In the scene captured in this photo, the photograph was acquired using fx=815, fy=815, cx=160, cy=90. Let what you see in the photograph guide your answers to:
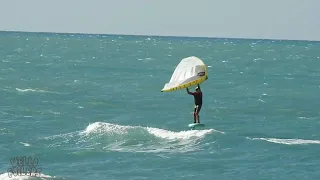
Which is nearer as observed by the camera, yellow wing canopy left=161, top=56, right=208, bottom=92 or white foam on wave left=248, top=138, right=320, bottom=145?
yellow wing canopy left=161, top=56, right=208, bottom=92

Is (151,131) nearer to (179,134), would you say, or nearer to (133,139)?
(179,134)

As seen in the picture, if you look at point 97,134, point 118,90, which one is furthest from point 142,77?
point 97,134

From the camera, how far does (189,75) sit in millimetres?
35812

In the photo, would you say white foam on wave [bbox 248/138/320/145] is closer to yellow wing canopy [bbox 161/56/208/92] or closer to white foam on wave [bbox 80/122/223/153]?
white foam on wave [bbox 80/122/223/153]

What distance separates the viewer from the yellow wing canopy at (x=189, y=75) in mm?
35531

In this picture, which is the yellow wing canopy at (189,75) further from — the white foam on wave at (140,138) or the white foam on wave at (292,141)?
the white foam on wave at (292,141)

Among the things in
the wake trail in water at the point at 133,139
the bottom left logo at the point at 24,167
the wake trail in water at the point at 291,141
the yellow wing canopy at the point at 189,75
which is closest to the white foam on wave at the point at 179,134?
the wake trail in water at the point at 133,139

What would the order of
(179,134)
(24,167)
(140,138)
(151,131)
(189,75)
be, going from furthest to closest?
(151,131) < (179,134) < (140,138) < (189,75) < (24,167)

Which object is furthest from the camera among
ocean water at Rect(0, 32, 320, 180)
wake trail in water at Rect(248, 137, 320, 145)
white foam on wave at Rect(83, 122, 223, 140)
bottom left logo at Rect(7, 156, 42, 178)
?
white foam on wave at Rect(83, 122, 223, 140)

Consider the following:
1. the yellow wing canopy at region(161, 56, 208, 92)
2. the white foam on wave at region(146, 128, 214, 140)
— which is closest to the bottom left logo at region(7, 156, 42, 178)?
the yellow wing canopy at region(161, 56, 208, 92)

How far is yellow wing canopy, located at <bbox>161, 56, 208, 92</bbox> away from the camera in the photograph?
3553 centimetres

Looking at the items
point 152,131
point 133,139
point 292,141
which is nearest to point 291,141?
point 292,141

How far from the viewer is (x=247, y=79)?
85312mm

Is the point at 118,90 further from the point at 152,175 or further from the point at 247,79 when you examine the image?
the point at 152,175
